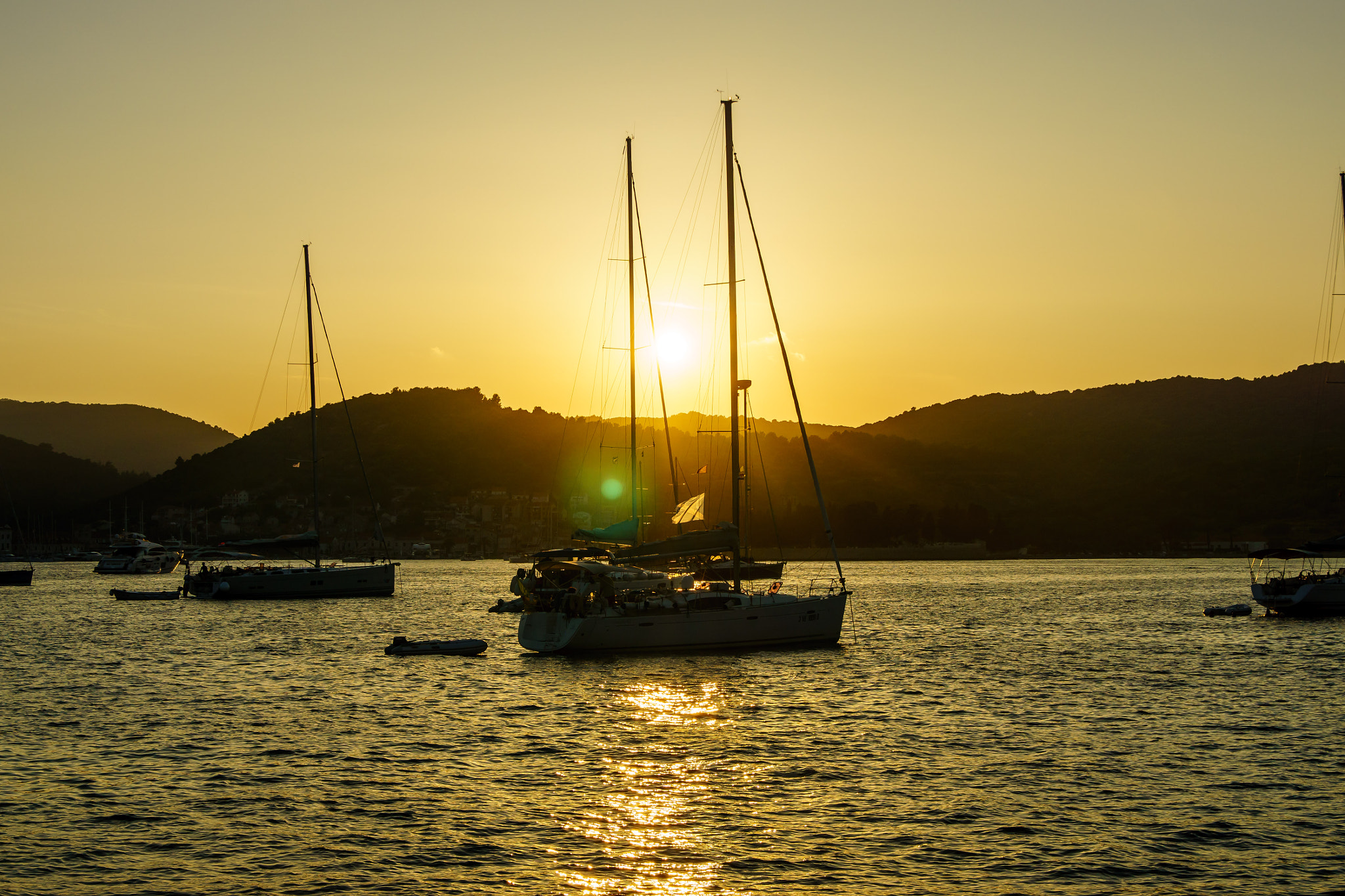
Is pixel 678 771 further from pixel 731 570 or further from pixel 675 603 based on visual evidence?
pixel 731 570

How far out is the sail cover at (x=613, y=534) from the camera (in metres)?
51.0

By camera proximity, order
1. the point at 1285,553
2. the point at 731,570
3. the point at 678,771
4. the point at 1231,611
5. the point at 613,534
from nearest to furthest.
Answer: the point at 678,771, the point at 731,570, the point at 613,534, the point at 1285,553, the point at 1231,611

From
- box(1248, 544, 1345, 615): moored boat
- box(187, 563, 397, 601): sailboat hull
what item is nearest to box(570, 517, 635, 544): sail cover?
box(187, 563, 397, 601): sailboat hull

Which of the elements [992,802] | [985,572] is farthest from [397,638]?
[985,572]

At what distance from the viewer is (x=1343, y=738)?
27.4 m

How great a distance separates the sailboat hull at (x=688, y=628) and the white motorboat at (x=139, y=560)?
108 m

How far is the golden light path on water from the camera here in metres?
16.1

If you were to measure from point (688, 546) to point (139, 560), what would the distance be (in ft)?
385

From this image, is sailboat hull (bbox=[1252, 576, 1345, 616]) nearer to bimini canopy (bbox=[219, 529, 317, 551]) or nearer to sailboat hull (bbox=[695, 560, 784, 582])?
sailboat hull (bbox=[695, 560, 784, 582])

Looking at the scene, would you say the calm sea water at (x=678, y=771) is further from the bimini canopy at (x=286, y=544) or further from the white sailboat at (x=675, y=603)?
the bimini canopy at (x=286, y=544)

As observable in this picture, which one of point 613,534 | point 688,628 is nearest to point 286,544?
point 613,534

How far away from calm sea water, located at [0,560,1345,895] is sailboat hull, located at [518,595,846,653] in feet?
3.50

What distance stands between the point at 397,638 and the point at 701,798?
28707 mm

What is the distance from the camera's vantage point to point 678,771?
23891 millimetres
